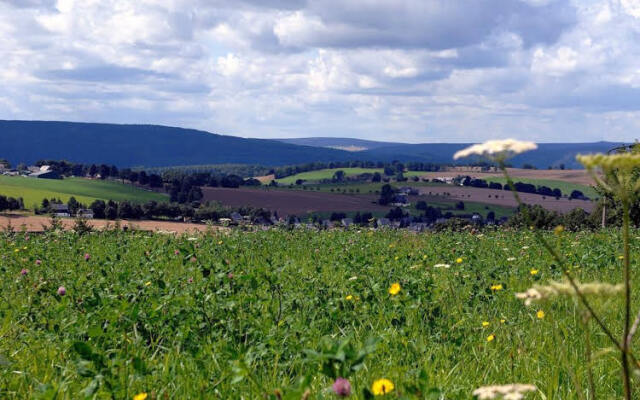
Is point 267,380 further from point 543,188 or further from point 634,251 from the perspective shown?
point 543,188

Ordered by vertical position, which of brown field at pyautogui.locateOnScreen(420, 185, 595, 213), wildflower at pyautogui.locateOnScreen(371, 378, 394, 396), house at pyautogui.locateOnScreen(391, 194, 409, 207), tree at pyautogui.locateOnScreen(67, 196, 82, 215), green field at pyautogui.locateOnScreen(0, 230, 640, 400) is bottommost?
house at pyautogui.locateOnScreen(391, 194, 409, 207)

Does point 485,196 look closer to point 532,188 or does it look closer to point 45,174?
point 532,188

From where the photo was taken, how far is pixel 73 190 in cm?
9906

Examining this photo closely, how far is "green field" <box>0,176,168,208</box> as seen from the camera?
87.0 metres

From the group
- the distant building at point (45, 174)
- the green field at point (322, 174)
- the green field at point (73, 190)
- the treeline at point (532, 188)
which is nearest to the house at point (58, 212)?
the green field at point (73, 190)

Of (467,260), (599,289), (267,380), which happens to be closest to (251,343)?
(267,380)

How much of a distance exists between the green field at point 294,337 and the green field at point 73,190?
82.2m

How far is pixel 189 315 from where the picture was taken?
540 centimetres

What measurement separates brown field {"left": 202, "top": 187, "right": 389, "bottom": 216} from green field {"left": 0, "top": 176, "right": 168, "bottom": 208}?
12156 mm

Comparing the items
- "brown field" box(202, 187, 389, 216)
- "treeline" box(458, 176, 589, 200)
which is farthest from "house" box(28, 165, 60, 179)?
"treeline" box(458, 176, 589, 200)

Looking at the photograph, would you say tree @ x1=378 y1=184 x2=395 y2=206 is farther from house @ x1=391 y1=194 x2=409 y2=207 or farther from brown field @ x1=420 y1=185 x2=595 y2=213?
brown field @ x1=420 y1=185 x2=595 y2=213

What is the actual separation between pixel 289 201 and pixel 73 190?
37.4 m

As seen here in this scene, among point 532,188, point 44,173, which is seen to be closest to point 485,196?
point 532,188

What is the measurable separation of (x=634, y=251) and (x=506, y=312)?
266 inches
